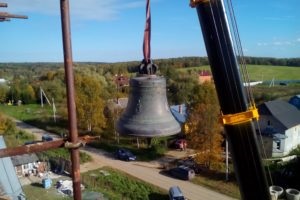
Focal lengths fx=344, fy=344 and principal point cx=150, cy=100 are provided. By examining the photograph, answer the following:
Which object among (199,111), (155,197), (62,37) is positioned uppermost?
(62,37)

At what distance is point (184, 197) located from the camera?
14.9m

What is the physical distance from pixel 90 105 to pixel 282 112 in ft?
44.9

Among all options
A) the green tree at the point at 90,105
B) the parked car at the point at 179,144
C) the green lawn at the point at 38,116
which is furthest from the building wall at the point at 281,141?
the green lawn at the point at 38,116

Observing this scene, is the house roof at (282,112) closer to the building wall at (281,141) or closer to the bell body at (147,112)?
the building wall at (281,141)

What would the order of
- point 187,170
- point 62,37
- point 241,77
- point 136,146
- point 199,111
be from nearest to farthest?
point 241,77
point 62,37
point 187,170
point 199,111
point 136,146

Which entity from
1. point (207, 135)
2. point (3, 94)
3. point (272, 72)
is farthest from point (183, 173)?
point (272, 72)

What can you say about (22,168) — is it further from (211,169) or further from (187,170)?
(211,169)

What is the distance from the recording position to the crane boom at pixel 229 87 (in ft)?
8.91

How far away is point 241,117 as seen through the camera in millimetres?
2742

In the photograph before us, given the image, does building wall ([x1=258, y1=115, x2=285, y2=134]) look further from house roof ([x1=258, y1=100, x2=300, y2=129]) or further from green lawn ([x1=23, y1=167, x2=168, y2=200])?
green lawn ([x1=23, y1=167, x2=168, y2=200])

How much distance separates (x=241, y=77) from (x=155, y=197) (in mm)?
13453

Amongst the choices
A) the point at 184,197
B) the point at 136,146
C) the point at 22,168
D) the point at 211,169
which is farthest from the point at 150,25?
the point at 136,146

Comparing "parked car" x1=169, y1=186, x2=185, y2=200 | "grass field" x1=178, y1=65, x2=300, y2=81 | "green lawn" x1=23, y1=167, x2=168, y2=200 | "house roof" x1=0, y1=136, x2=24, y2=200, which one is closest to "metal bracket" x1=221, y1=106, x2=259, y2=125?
"house roof" x1=0, y1=136, x2=24, y2=200

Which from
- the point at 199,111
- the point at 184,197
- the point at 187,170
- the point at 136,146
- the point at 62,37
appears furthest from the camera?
the point at 136,146
